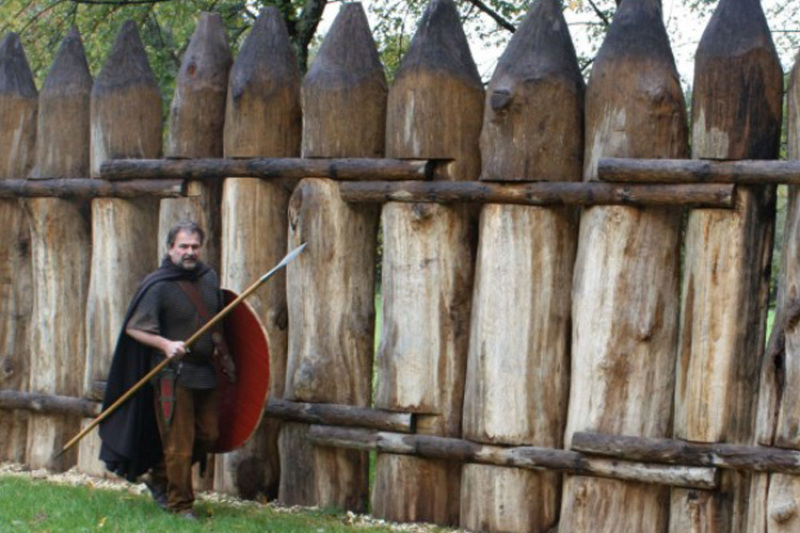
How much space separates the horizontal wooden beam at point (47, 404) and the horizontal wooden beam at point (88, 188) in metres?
1.44

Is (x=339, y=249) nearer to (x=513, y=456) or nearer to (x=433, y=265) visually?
(x=433, y=265)

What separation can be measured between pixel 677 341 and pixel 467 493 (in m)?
1.54

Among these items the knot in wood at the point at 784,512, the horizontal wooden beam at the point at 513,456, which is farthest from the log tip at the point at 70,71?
the knot in wood at the point at 784,512

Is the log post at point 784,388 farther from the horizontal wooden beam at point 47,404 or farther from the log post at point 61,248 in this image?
the log post at point 61,248

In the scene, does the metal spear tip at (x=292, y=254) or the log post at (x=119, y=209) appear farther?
the log post at (x=119, y=209)

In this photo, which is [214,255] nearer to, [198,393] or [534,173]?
[198,393]

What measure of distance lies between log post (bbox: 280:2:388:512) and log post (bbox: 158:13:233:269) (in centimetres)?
81

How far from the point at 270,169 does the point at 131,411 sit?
177 cm

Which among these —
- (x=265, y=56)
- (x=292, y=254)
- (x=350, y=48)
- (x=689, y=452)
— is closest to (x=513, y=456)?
(x=689, y=452)

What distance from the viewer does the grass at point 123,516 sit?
779 cm

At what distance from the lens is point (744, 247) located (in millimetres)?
7246

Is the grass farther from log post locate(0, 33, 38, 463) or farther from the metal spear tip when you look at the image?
the metal spear tip

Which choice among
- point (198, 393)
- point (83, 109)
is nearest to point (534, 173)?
point (198, 393)

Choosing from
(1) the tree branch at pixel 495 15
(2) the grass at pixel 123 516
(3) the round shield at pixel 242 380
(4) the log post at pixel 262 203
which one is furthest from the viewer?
→ (1) the tree branch at pixel 495 15
